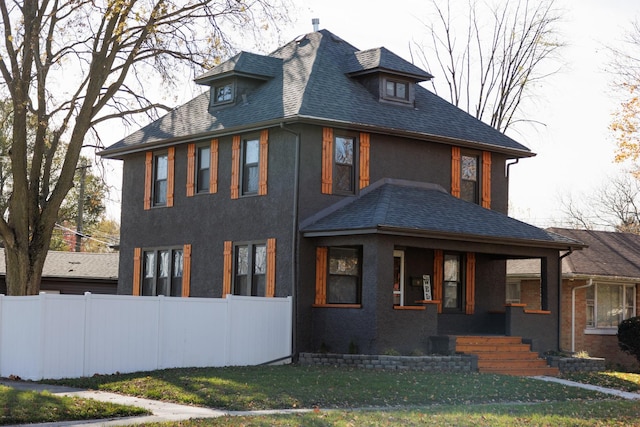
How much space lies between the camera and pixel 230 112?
2538cm

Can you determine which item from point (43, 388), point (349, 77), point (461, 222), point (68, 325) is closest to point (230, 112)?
point (349, 77)

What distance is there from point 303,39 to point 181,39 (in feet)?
14.1

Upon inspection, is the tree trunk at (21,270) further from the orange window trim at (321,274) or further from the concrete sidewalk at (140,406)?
the orange window trim at (321,274)

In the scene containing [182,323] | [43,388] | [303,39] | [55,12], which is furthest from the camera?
[303,39]

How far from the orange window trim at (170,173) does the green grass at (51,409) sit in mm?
12228

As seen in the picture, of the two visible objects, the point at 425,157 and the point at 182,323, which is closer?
the point at 182,323

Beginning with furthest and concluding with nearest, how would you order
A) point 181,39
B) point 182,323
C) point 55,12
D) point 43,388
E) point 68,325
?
point 181,39
point 55,12
point 182,323
point 68,325
point 43,388

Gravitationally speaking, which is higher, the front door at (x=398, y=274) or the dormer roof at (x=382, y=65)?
the dormer roof at (x=382, y=65)

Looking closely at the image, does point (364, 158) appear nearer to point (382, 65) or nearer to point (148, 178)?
point (382, 65)

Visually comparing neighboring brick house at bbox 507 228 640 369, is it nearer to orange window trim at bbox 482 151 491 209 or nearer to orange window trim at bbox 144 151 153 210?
orange window trim at bbox 482 151 491 209

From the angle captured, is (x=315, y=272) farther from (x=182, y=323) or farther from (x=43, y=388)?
(x=43, y=388)

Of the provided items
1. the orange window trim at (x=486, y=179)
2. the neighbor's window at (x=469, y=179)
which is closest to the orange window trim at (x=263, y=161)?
the neighbor's window at (x=469, y=179)

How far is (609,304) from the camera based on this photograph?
2988 centimetres

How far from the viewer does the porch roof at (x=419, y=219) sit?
71.2 feet
